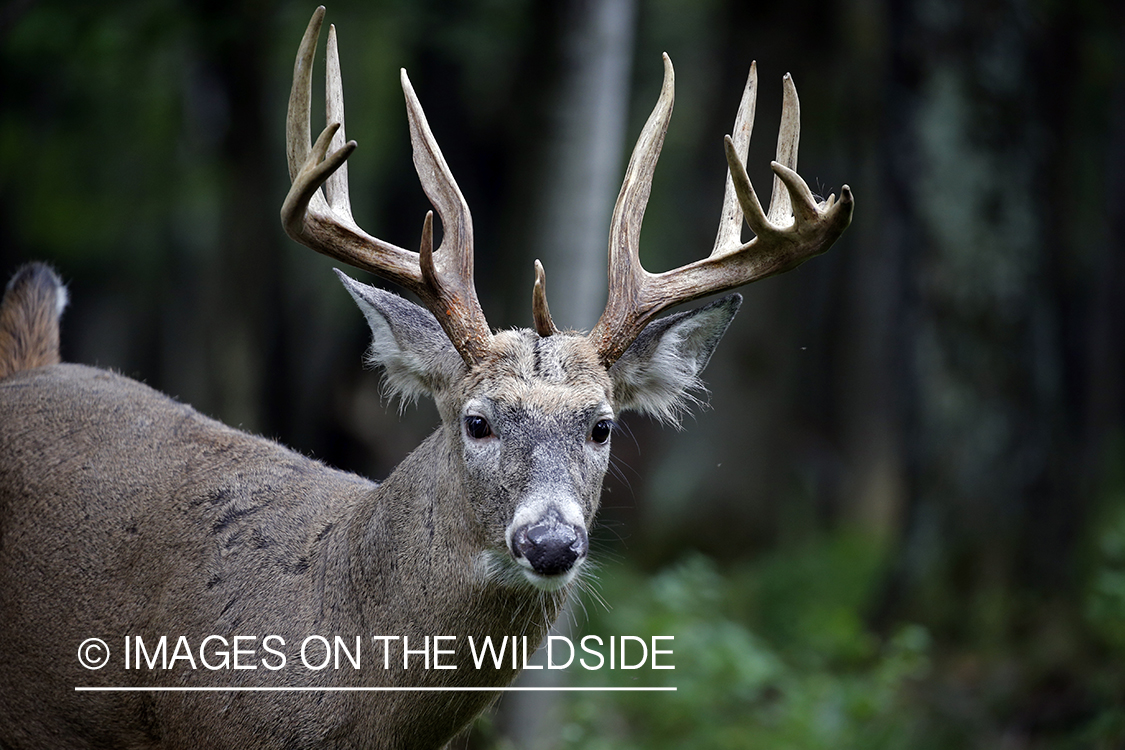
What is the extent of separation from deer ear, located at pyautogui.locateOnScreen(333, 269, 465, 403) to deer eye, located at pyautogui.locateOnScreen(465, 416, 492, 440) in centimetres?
31

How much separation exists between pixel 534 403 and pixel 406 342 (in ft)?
2.25

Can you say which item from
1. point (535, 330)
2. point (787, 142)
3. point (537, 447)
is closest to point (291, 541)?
point (537, 447)

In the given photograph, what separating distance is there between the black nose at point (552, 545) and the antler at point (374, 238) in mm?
828

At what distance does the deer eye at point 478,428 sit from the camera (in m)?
4.73

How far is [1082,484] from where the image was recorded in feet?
32.1

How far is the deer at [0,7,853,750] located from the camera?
185 inches

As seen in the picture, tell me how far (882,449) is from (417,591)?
18.4 meters

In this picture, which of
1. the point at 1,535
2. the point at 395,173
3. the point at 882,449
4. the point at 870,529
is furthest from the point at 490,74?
the point at 1,535

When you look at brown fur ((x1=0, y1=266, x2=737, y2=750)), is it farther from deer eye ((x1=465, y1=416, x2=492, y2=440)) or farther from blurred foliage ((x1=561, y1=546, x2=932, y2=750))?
blurred foliage ((x1=561, y1=546, x2=932, y2=750))

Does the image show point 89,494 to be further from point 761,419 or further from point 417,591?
point 761,419

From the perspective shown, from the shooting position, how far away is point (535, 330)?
5.10m

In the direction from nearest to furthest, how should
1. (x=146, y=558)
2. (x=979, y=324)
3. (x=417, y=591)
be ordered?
(x=417, y=591) < (x=146, y=558) < (x=979, y=324)

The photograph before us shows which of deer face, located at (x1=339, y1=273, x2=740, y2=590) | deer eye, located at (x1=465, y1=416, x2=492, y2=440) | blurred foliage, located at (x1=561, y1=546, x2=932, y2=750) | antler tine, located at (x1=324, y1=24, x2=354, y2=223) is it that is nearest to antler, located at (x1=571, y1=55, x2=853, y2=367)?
deer face, located at (x1=339, y1=273, x2=740, y2=590)

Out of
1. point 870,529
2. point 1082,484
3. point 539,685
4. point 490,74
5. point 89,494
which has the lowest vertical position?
point 870,529
